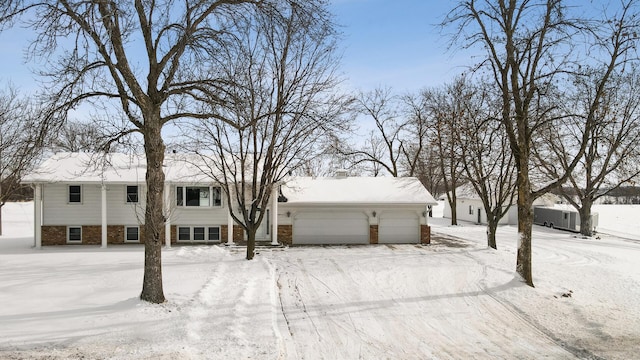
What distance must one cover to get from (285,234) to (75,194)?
10.5m

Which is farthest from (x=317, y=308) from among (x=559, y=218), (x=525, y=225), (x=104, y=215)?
(x=559, y=218)

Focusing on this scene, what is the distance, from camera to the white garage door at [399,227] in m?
23.8

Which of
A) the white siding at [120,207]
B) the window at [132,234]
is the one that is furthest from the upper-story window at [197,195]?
the window at [132,234]

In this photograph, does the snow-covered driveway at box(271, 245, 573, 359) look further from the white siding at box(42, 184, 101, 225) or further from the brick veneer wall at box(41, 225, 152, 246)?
the white siding at box(42, 184, 101, 225)

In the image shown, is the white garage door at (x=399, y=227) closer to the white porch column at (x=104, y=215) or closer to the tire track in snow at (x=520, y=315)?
the tire track in snow at (x=520, y=315)

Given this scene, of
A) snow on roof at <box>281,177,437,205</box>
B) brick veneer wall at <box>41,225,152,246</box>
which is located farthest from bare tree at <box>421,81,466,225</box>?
brick veneer wall at <box>41,225,152,246</box>

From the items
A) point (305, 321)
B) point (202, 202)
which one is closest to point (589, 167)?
point (202, 202)

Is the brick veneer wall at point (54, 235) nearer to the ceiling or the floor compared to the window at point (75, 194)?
nearer to the floor

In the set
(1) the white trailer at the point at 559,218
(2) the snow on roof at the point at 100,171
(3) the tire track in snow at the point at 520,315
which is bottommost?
(3) the tire track in snow at the point at 520,315

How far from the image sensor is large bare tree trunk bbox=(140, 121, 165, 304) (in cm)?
966

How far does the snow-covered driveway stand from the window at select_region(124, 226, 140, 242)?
8.62 meters

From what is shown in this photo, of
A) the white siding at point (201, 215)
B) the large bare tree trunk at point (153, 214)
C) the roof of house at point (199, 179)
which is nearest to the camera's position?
the large bare tree trunk at point (153, 214)

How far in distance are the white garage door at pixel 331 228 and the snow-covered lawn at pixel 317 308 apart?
448 cm

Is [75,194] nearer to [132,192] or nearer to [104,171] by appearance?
[104,171]
